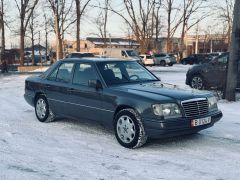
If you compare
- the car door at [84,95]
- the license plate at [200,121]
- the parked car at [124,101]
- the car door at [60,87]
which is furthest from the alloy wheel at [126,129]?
the car door at [60,87]

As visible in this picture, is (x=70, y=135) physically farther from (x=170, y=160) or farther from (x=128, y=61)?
(x=170, y=160)

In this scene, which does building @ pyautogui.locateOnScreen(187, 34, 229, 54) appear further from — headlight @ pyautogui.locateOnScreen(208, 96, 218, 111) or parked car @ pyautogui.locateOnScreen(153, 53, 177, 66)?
headlight @ pyautogui.locateOnScreen(208, 96, 218, 111)

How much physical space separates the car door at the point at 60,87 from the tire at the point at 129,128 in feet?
5.58

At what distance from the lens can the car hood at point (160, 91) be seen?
6.46 meters

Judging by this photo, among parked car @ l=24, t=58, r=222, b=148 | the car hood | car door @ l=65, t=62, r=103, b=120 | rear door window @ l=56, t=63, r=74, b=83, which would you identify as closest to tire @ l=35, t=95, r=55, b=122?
parked car @ l=24, t=58, r=222, b=148

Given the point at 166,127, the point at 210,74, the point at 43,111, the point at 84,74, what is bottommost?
the point at 43,111

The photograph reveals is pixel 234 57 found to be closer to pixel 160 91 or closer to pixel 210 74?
pixel 210 74

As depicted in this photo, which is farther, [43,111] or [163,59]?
[163,59]

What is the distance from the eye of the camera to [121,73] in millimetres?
7621

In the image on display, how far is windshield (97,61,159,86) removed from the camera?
7367mm

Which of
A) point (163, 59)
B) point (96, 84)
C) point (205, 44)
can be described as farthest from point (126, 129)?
point (205, 44)

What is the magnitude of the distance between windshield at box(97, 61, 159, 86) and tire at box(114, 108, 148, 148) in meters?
0.80

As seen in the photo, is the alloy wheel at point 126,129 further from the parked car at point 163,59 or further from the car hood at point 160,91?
the parked car at point 163,59

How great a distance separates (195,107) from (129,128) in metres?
1.15
